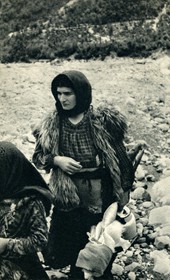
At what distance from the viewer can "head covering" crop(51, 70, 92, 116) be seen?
8.32 feet

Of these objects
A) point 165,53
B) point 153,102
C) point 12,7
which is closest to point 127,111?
point 153,102

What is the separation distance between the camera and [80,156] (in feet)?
8.52

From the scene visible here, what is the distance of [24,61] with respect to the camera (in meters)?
3.85

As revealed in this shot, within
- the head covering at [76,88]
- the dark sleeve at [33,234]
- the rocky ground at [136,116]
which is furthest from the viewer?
the rocky ground at [136,116]

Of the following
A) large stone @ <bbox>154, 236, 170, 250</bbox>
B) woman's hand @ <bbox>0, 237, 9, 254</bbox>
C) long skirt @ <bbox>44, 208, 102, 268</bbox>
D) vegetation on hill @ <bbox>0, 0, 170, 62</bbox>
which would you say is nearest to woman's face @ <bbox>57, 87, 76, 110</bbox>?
long skirt @ <bbox>44, 208, 102, 268</bbox>

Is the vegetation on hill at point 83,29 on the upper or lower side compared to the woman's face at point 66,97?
upper

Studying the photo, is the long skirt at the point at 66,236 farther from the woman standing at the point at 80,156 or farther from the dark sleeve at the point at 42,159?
the dark sleeve at the point at 42,159

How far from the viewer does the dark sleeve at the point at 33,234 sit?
2273mm

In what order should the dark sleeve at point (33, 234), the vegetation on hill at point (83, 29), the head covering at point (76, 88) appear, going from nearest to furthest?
the dark sleeve at point (33, 234)
the head covering at point (76, 88)
the vegetation on hill at point (83, 29)

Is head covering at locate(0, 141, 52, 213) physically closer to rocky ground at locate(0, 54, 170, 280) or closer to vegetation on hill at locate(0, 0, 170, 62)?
rocky ground at locate(0, 54, 170, 280)

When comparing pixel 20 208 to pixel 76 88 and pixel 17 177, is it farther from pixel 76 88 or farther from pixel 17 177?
pixel 76 88

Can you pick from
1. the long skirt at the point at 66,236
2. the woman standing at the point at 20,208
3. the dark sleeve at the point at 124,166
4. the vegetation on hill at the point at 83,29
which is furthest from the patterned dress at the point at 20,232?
the vegetation on hill at the point at 83,29

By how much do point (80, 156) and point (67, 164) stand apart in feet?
0.25

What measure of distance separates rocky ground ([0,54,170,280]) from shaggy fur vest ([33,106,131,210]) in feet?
1.03
